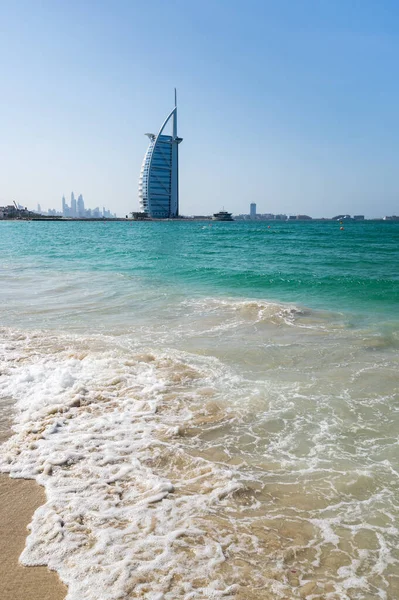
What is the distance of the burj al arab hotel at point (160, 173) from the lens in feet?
427

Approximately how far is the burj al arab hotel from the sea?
128 meters

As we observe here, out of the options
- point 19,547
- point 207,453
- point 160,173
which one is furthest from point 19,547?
point 160,173

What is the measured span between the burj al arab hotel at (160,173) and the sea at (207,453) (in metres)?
128

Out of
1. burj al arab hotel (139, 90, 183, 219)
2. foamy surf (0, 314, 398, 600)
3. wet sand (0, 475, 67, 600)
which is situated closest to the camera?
wet sand (0, 475, 67, 600)

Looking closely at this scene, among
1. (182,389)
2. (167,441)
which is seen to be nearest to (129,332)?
(182,389)

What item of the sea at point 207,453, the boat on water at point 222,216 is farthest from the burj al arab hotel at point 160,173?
the sea at point 207,453

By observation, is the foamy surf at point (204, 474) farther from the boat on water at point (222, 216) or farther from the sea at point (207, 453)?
the boat on water at point (222, 216)

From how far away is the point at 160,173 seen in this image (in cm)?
13138

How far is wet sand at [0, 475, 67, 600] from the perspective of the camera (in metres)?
2.44

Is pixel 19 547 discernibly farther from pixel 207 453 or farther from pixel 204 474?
pixel 207 453

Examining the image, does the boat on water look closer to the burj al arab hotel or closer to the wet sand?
the burj al arab hotel

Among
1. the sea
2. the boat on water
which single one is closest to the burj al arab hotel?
the boat on water

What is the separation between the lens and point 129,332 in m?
8.66

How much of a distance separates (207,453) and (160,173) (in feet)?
444
